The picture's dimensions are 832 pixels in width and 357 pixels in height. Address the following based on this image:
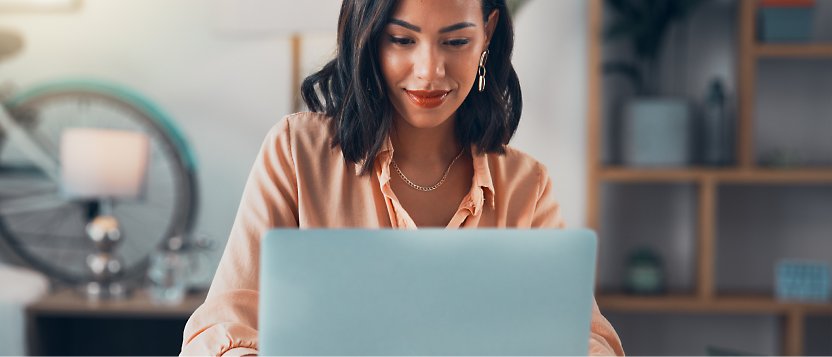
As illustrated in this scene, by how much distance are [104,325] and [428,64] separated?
232 centimetres

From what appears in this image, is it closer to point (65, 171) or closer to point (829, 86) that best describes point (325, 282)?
point (65, 171)

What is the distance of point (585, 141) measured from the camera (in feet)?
11.0

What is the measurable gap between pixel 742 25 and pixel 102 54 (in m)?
2.20

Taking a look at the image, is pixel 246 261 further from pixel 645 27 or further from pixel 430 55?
pixel 645 27

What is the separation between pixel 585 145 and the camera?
3.35 meters

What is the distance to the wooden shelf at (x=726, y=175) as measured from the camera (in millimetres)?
3129

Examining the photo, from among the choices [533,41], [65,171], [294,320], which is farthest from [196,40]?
[294,320]

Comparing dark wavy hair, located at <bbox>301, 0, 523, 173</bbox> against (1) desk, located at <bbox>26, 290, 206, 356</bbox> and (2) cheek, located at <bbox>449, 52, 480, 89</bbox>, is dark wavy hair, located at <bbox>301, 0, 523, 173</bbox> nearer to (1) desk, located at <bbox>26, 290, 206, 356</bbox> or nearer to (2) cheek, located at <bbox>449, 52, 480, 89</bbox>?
(2) cheek, located at <bbox>449, 52, 480, 89</bbox>

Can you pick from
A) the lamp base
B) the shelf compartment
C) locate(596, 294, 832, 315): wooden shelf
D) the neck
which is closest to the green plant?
the shelf compartment

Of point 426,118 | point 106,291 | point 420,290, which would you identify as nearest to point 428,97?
point 426,118

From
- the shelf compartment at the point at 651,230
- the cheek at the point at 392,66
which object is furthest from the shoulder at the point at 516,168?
the shelf compartment at the point at 651,230

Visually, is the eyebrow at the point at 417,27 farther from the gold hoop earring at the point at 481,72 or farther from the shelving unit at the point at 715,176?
the shelving unit at the point at 715,176

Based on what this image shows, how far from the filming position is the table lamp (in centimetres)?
301

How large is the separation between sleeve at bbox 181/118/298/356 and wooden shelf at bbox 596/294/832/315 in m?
2.03
